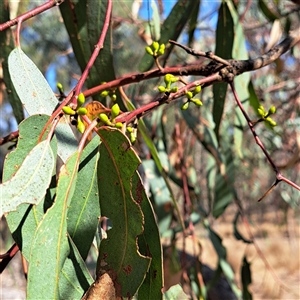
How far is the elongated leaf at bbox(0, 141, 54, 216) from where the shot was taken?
0.55 metres

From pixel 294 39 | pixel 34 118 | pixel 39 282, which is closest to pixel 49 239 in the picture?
pixel 39 282

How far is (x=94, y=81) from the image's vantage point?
117 cm

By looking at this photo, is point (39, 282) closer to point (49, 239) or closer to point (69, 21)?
point (49, 239)

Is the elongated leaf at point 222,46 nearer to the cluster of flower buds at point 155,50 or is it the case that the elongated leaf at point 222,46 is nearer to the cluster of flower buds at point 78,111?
the cluster of flower buds at point 155,50

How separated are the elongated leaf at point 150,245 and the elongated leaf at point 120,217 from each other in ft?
0.05

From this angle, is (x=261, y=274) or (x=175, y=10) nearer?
(x=175, y=10)

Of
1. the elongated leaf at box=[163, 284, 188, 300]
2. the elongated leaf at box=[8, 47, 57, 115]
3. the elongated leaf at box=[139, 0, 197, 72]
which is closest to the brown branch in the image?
the elongated leaf at box=[8, 47, 57, 115]

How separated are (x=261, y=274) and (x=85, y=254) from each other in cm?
654

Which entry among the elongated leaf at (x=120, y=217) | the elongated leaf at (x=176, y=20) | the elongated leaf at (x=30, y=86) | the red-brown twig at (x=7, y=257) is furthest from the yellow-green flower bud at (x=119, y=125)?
the elongated leaf at (x=176, y=20)

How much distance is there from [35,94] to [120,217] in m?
0.24

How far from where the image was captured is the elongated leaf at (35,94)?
2.44 feet

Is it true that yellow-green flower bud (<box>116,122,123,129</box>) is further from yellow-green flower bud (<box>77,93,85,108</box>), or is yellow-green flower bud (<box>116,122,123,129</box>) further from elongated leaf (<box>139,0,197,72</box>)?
elongated leaf (<box>139,0,197,72</box>)

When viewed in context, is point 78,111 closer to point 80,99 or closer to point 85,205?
point 80,99

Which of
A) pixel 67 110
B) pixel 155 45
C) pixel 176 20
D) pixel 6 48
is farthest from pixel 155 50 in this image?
pixel 176 20
